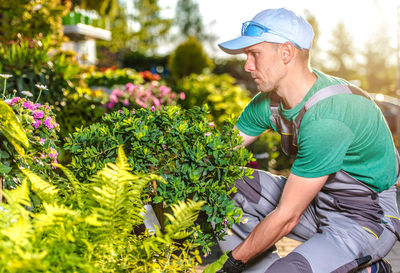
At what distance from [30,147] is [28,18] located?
774 cm

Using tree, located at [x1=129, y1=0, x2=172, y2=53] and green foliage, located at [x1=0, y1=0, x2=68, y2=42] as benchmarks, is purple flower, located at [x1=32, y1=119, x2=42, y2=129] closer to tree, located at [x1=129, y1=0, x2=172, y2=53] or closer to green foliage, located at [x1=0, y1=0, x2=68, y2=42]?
green foliage, located at [x1=0, y1=0, x2=68, y2=42]

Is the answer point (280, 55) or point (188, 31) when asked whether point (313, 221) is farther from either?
point (188, 31)

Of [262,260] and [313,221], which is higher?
[313,221]

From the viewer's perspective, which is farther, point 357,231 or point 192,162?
point 357,231

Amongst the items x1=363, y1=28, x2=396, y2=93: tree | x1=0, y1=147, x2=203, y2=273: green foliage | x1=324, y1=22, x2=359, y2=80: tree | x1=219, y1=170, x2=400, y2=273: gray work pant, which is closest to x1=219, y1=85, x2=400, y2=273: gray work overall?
x1=219, y1=170, x2=400, y2=273: gray work pant

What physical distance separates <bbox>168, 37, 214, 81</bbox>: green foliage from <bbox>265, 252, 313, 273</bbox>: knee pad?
20096 mm

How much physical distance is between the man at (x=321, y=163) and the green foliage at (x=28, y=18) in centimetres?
725

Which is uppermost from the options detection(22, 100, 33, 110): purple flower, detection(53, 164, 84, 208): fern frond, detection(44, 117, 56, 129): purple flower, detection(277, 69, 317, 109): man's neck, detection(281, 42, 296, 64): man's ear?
detection(281, 42, 296, 64): man's ear

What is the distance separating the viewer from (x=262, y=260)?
2932 mm

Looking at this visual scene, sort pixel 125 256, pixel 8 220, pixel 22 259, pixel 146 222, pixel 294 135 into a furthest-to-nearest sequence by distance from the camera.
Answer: pixel 294 135
pixel 146 222
pixel 125 256
pixel 8 220
pixel 22 259

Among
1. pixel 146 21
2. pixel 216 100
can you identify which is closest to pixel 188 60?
pixel 216 100

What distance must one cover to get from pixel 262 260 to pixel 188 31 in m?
70.2

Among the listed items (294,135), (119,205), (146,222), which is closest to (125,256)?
(119,205)

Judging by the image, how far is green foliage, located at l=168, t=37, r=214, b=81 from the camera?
2222 cm
